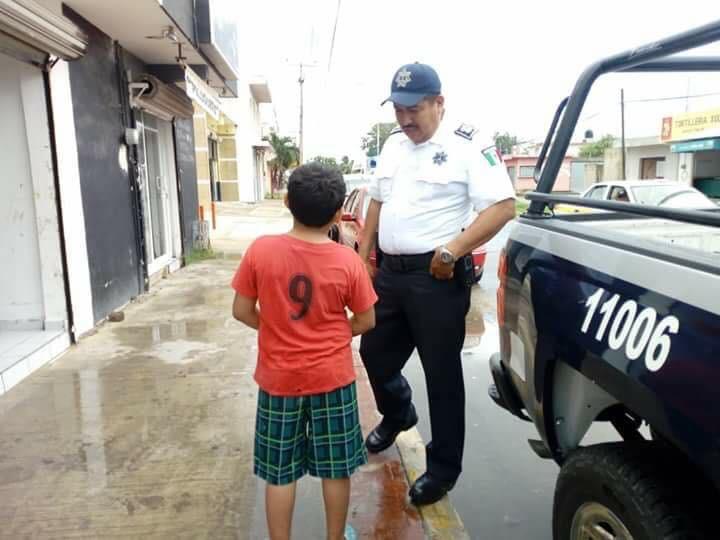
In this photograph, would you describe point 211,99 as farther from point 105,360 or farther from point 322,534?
point 322,534

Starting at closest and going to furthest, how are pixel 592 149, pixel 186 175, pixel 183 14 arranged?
1. pixel 183 14
2. pixel 186 175
3. pixel 592 149

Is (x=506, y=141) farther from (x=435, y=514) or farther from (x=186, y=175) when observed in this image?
(x=435, y=514)

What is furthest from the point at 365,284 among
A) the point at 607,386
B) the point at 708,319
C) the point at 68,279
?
the point at 68,279

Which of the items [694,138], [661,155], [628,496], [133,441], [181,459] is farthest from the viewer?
[661,155]

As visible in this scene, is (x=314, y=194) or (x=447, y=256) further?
(x=447, y=256)

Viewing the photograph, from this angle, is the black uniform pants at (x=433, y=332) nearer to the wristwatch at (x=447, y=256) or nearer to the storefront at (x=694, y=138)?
the wristwatch at (x=447, y=256)

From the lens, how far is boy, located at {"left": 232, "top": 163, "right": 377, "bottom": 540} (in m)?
2.06

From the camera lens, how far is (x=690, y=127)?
66.4ft

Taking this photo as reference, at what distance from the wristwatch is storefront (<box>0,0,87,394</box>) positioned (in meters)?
3.52

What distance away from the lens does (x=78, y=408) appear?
386 centimetres

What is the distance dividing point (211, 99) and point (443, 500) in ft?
21.9

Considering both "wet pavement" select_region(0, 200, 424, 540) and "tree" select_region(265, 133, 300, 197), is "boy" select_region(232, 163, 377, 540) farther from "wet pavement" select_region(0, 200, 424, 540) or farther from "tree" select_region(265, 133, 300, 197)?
"tree" select_region(265, 133, 300, 197)

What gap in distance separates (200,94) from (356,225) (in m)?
2.60

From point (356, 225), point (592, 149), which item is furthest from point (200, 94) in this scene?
point (592, 149)
